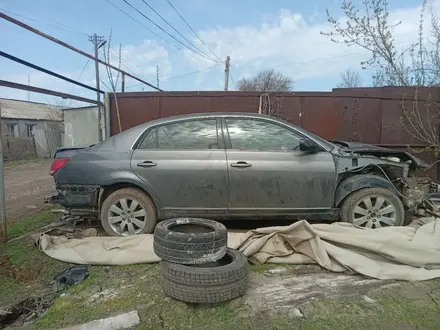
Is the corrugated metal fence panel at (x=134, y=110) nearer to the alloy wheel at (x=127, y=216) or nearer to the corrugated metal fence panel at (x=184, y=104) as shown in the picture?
the corrugated metal fence panel at (x=184, y=104)

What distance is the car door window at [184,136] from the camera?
4.30 metres

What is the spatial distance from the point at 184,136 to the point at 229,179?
0.82 m

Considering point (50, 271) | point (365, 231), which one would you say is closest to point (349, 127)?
point (365, 231)

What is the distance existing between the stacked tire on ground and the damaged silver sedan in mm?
1032

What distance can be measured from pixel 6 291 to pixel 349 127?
6.45m

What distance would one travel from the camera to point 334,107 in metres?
7.05

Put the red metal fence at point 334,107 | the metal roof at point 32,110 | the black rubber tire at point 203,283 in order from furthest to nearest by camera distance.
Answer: the metal roof at point 32,110, the red metal fence at point 334,107, the black rubber tire at point 203,283

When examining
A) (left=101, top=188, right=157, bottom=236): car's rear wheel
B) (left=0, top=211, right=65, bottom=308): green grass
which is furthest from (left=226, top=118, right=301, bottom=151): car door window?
(left=0, top=211, right=65, bottom=308): green grass

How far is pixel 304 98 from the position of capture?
7.14m

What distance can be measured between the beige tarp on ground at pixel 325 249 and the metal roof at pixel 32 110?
26.3 metres

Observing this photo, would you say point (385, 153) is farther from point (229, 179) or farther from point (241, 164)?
point (229, 179)

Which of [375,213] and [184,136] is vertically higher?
[184,136]

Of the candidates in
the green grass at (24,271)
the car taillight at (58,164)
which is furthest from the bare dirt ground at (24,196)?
the car taillight at (58,164)

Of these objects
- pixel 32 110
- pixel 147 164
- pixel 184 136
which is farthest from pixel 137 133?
pixel 32 110
